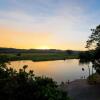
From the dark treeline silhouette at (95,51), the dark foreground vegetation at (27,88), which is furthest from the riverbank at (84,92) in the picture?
the dark foreground vegetation at (27,88)

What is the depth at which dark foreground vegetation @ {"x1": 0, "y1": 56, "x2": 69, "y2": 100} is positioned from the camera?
20.9 feet

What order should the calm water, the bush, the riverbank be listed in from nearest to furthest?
the bush → the riverbank → the calm water

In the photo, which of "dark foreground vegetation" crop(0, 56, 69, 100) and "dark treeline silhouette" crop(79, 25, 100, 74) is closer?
"dark foreground vegetation" crop(0, 56, 69, 100)

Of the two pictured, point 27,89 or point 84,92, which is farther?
point 84,92

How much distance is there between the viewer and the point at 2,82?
6.75 m

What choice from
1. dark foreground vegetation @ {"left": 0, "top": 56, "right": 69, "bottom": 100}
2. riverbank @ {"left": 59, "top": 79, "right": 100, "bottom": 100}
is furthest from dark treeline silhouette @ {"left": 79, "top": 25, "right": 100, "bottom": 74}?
dark foreground vegetation @ {"left": 0, "top": 56, "right": 69, "bottom": 100}

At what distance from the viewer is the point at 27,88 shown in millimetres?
6559

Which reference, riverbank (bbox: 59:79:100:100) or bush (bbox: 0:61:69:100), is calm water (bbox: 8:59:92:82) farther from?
bush (bbox: 0:61:69:100)

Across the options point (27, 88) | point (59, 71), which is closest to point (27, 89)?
point (27, 88)

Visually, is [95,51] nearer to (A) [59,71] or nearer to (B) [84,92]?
(B) [84,92]

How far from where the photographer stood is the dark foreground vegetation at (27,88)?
6.38 metres

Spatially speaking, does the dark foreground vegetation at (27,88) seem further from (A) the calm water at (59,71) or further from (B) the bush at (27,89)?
(A) the calm water at (59,71)

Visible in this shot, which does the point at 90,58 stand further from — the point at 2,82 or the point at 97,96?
the point at 2,82

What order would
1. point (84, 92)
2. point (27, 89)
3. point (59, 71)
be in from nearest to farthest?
point (27, 89) → point (84, 92) → point (59, 71)
